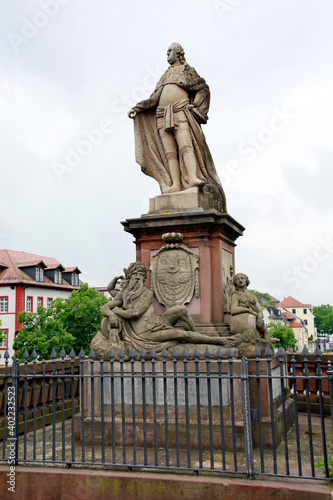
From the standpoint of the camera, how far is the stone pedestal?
798cm

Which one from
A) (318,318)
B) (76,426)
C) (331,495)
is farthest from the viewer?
(318,318)

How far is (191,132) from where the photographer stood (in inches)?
356

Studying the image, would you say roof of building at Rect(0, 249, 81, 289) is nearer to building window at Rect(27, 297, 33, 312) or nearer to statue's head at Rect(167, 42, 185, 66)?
building window at Rect(27, 297, 33, 312)

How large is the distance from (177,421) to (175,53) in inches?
274

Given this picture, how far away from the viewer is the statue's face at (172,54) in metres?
9.33

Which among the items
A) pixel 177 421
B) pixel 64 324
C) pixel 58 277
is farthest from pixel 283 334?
pixel 177 421

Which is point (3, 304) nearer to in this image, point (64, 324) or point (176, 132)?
point (64, 324)

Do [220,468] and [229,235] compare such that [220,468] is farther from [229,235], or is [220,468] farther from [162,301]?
[229,235]

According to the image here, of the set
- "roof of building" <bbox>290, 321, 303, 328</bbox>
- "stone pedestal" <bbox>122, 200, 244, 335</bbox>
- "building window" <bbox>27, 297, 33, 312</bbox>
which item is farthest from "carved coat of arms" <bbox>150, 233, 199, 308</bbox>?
"roof of building" <bbox>290, 321, 303, 328</bbox>

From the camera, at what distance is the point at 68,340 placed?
36719mm

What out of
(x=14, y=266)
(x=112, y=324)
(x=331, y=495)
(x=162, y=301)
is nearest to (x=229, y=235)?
(x=162, y=301)

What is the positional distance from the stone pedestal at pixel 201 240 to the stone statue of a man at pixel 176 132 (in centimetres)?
52

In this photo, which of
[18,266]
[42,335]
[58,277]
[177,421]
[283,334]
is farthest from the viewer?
[283,334]

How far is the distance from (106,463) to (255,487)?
1663 mm
